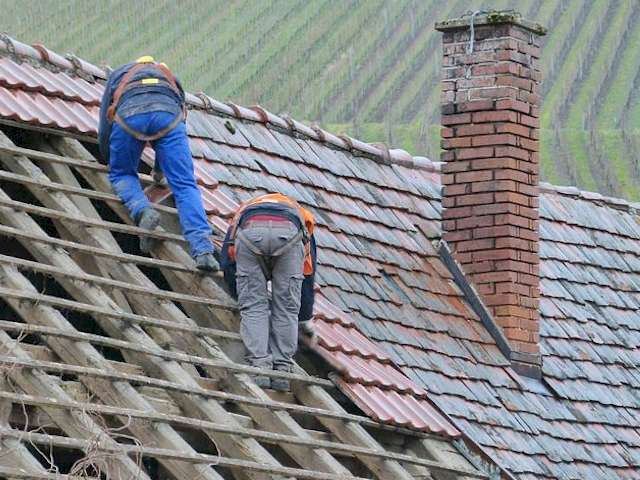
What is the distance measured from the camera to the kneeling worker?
8797 mm

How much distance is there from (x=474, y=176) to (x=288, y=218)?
3.41m

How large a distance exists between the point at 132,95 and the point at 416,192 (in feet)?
12.6

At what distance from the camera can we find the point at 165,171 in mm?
9391

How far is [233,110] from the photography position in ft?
38.5

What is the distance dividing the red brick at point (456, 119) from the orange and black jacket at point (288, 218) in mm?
3305

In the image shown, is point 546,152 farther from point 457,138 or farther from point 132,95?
point 132,95

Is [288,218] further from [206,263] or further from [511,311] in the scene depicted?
[511,311]

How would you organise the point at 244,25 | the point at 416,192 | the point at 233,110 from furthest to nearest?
the point at 244,25 → the point at 416,192 → the point at 233,110

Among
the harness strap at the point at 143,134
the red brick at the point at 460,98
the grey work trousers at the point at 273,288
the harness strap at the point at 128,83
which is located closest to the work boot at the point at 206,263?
the grey work trousers at the point at 273,288

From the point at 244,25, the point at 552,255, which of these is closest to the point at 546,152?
the point at 244,25

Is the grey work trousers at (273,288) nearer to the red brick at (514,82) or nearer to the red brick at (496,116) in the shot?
the red brick at (496,116)

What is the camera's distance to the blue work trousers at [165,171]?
916cm

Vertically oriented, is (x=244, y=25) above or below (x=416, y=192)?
above


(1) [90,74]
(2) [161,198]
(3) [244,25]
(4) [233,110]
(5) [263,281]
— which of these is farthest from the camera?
(3) [244,25]
